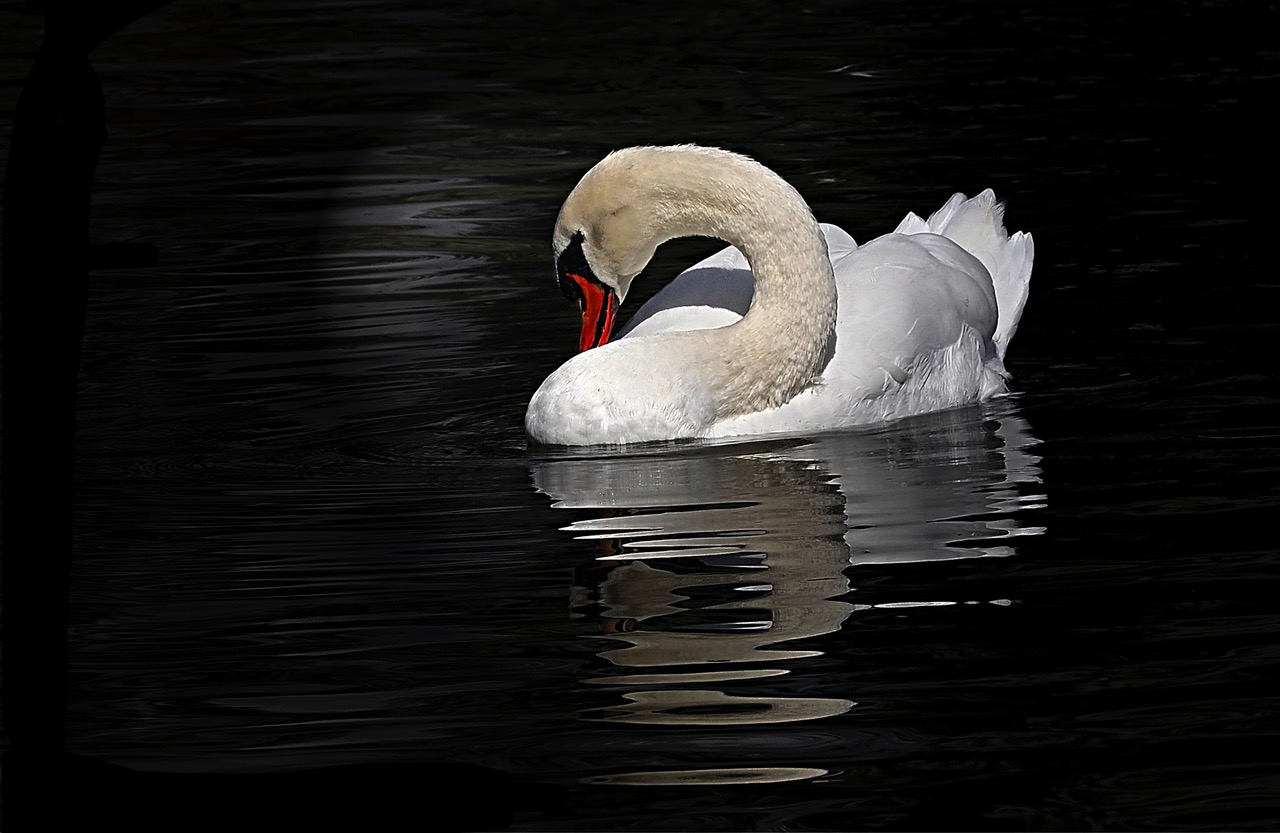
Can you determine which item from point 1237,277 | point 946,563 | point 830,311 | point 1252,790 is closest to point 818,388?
point 830,311

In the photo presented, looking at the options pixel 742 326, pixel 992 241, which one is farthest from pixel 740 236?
Result: pixel 992 241

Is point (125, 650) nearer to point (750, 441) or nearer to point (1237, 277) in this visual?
point (750, 441)

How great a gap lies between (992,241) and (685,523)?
133 inches

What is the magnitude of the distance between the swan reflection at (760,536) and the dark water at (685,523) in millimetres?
16

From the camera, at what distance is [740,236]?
22.9 ft

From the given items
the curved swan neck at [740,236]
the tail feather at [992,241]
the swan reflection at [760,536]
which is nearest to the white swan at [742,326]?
the curved swan neck at [740,236]

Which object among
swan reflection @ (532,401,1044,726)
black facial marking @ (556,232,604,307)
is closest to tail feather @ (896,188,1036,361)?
swan reflection @ (532,401,1044,726)

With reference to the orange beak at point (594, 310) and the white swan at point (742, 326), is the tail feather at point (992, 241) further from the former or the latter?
the orange beak at point (594, 310)

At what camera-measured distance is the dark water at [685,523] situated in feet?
12.3

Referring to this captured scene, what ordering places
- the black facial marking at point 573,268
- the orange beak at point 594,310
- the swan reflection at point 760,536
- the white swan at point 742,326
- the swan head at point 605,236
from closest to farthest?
the swan reflection at point 760,536 → the white swan at point 742,326 → the swan head at point 605,236 → the black facial marking at point 573,268 → the orange beak at point 594,310

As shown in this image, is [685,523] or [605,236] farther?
[605,236]

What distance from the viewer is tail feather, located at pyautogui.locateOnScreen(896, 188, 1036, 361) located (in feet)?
27.5

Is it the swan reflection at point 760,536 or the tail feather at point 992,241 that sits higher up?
the tail feather at point 992,241

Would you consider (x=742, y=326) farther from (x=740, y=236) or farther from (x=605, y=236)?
(x=605, y=236)
